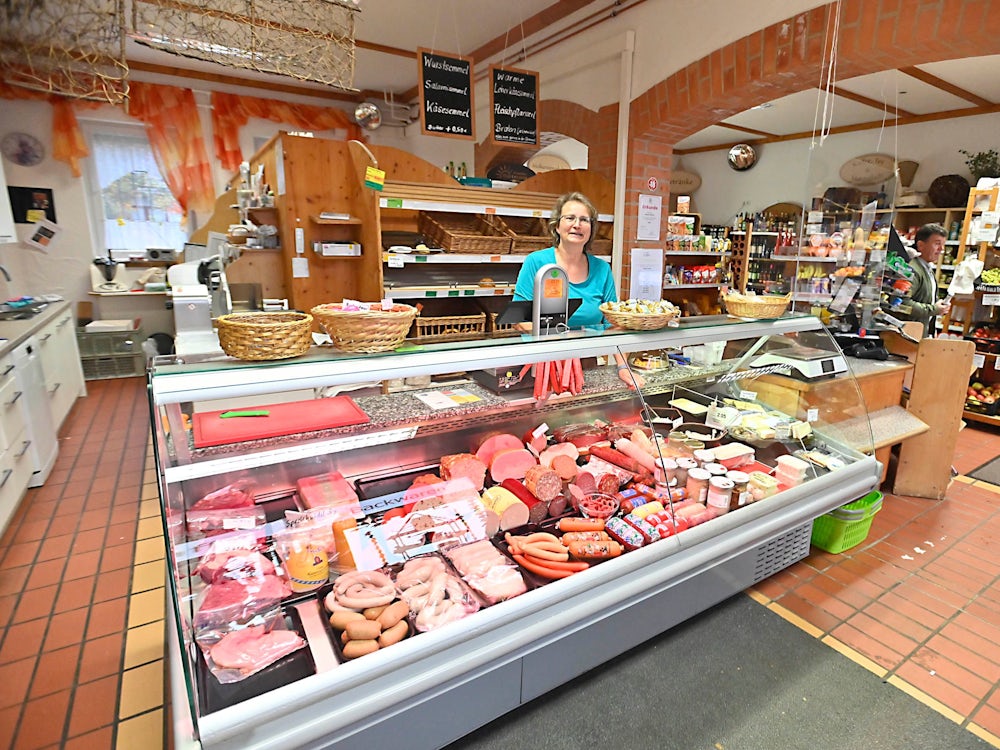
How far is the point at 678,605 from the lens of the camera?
82.3 inches

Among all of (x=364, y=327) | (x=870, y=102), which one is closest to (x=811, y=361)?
(x=364, y=327)

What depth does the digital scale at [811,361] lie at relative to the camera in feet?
9.27

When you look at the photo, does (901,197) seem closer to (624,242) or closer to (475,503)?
(624,242)

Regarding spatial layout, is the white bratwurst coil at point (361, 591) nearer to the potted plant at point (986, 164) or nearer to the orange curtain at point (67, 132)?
the potted plant at point (986, 164)

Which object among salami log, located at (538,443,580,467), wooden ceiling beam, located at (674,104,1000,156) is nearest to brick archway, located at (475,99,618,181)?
wooden ceiling beam, located at (674,104,1000,156)

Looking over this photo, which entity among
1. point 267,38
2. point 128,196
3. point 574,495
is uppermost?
point 267,38

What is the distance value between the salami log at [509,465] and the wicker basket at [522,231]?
2.85m

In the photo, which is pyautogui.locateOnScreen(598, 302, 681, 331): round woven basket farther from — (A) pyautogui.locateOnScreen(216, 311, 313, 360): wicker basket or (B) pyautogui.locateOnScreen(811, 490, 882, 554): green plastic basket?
(B) pyautogui.locateOnScreen(811, 490, 882, 554): green plastic basket

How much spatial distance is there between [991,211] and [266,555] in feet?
22.1

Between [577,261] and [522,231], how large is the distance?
250cm

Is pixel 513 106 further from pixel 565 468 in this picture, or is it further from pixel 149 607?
Answer: pixel 149 607

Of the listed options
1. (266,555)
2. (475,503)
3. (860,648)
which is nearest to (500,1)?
(475,503)

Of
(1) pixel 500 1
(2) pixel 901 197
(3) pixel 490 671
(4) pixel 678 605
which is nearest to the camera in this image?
(3) pixel 490 671

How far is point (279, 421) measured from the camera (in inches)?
75.5
